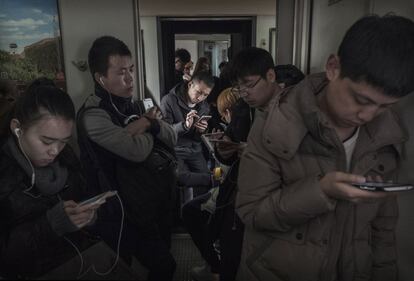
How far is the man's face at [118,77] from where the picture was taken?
1719 millimetres

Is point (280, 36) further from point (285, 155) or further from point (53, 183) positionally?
point (53, 183)

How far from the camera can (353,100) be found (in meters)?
0.88

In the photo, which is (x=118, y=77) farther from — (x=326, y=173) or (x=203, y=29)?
(x=203, y=29)

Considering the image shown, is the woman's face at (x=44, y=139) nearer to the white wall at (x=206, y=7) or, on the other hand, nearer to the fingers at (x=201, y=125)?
the fingers at (x=201, y=125)

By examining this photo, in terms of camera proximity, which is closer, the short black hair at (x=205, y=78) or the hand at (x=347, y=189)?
the hand at (x=347, y=189)

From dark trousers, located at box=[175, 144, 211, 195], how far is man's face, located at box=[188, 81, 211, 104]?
0.42 metres

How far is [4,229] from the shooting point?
1.12 m

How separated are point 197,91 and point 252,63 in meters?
1.29

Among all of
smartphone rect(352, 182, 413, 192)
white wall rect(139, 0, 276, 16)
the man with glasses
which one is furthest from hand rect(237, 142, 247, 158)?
white wall rect(139, 0, 276, 16)

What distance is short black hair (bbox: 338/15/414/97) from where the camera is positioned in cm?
79

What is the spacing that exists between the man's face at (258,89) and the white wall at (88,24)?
0.84 m

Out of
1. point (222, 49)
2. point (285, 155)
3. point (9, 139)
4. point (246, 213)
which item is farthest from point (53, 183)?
point (222, 49)

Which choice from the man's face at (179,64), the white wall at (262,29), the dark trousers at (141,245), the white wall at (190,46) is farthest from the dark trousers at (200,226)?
the white wall at (190,46)

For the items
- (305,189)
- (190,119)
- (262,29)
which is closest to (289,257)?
(305,189)
